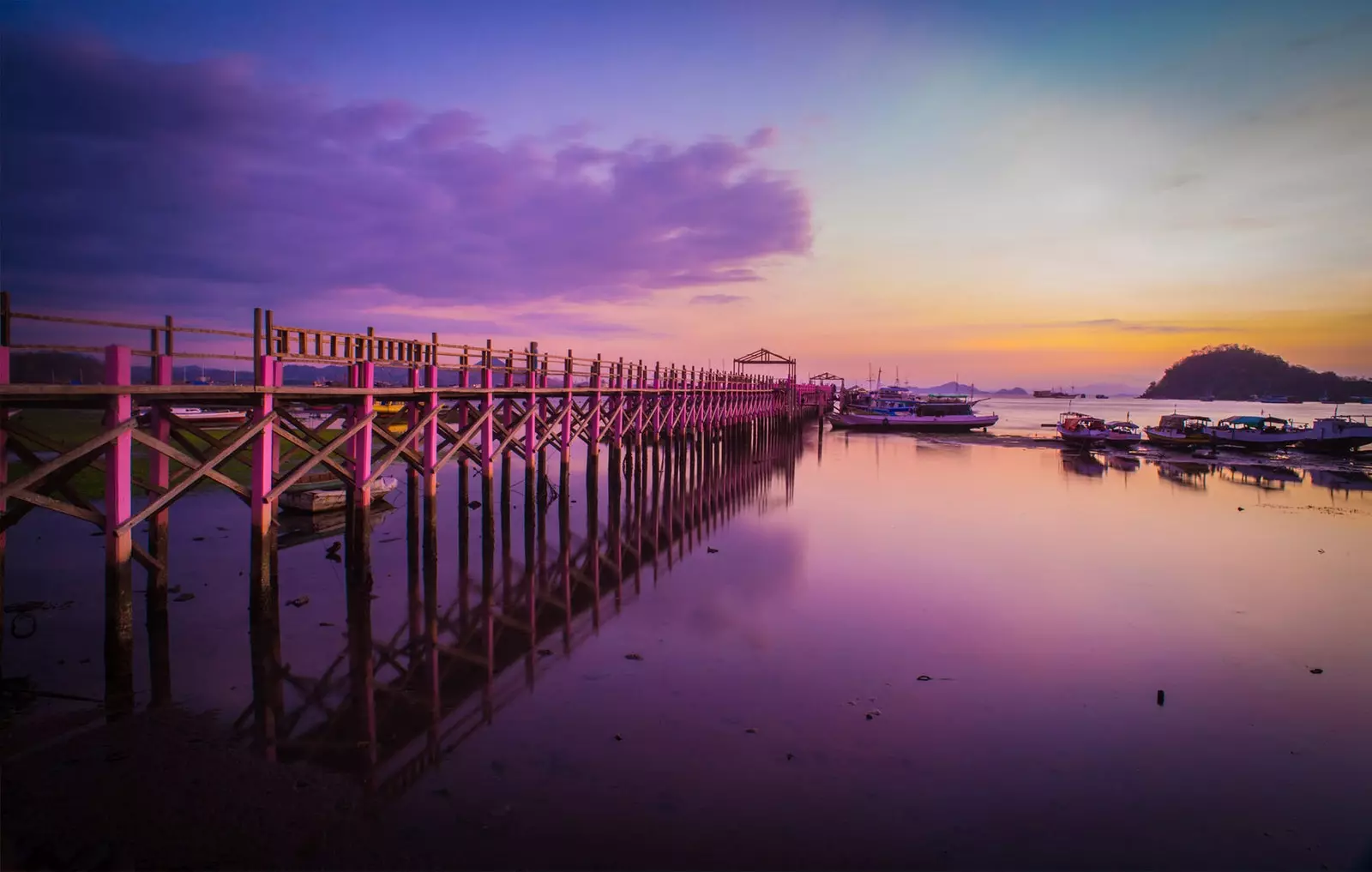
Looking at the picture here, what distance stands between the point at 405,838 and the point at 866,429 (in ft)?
203

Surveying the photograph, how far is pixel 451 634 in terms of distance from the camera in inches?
389

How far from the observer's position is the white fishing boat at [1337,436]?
137 ft

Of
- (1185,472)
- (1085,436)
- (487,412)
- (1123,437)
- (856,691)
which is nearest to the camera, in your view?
(856,691)

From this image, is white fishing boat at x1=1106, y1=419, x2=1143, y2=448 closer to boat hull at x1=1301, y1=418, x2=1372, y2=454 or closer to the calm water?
boat hull at x1=1301, y1=418, x2=1372, y2=454

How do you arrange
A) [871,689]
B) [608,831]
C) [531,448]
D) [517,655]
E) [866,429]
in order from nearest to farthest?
[608,831] < [871,689] < [517,655] < [531,448] < [866,429]

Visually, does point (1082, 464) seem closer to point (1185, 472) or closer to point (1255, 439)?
point (1185, 472)

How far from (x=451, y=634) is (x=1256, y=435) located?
171 feet

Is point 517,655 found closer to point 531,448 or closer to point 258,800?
point 258,800

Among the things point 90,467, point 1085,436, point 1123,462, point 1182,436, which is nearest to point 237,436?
point 90,467

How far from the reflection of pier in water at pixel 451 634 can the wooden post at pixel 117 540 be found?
133 centimetres

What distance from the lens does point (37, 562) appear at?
12633mm

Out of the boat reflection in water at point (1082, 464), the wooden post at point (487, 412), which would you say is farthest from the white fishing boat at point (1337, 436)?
the wooden post at point (487, 412)

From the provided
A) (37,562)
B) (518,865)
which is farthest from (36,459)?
(518,865)

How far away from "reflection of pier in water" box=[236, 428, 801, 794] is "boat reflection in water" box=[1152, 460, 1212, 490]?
22438 mm
